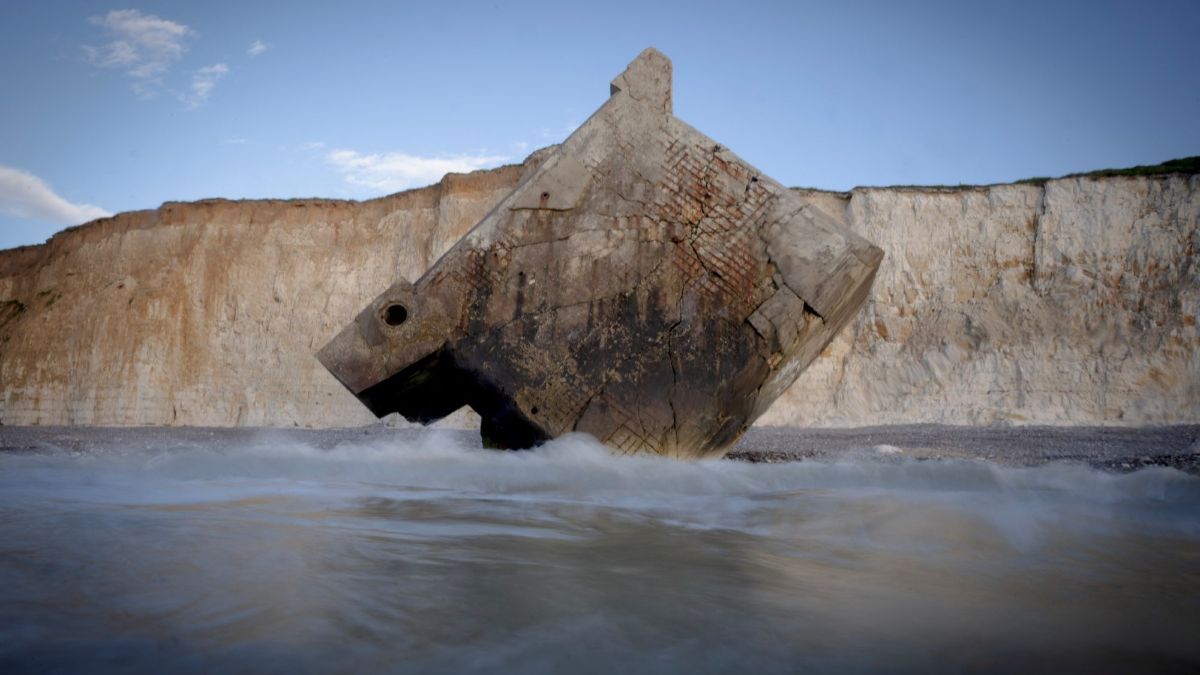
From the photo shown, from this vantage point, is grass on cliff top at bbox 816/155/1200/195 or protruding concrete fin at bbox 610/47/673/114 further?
grass on cliff top at bbox 816/155/1200/195

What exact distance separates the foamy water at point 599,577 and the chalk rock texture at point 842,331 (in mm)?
9220

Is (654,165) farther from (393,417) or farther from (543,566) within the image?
(393,417)

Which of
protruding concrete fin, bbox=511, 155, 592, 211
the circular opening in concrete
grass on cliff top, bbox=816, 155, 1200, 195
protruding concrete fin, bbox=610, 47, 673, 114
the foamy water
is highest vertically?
grass on cliff top, bbox=816, 155, 1200, 195

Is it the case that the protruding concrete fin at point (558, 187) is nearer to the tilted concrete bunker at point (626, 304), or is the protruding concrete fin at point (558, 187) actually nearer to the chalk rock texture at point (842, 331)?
the tilted concrete bunker at point (626, 304)

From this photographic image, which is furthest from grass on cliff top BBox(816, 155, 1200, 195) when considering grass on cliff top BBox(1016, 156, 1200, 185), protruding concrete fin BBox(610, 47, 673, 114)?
protruding concrete fin BBox(610, 47, 673, 114)

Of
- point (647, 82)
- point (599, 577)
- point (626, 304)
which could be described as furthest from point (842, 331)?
point (599, 577)

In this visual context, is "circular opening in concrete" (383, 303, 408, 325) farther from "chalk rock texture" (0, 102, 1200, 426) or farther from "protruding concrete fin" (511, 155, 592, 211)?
"chalk rock texture" (0, 102, 1200, 426)

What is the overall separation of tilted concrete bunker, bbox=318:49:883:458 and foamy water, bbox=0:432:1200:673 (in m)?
0.82

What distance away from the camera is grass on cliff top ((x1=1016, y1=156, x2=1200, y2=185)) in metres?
18.0

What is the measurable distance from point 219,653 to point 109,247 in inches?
1037

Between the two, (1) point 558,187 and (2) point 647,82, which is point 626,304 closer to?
(1) point 558,187

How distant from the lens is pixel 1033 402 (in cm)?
1659

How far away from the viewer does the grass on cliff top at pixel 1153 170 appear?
59.0 feet

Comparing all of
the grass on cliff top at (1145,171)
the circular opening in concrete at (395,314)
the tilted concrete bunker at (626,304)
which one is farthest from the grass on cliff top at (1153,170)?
the circular opening in concrete at (395,314)
